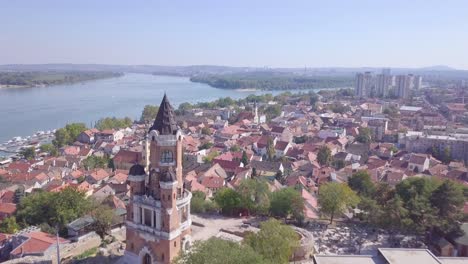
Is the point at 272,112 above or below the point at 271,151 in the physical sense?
above

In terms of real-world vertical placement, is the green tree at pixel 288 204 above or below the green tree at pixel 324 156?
above

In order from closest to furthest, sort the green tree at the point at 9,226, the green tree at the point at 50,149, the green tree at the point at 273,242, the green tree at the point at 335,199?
the green tree at the point at 273,242 → the green tree at the point at 335,199 → the green tree at the point at 9,226 → the green tree at the point at 50,149

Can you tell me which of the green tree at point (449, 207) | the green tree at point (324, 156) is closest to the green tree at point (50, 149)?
the green tree at point (324, 156)

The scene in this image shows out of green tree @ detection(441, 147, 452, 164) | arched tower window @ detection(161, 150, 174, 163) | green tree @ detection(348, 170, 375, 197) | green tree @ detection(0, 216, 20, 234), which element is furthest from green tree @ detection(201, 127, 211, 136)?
arched tower window @ detection(161, 150, 174, 163)

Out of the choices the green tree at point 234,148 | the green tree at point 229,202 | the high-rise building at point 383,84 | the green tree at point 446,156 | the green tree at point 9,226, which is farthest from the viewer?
the high-rise building at point 383,84

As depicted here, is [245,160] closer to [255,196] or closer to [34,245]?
[255,196]

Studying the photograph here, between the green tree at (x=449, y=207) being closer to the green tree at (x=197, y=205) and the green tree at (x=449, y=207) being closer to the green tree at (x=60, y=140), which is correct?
the green tree at (x=197, y=205)

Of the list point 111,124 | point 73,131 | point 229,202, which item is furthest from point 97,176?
point 111,124
